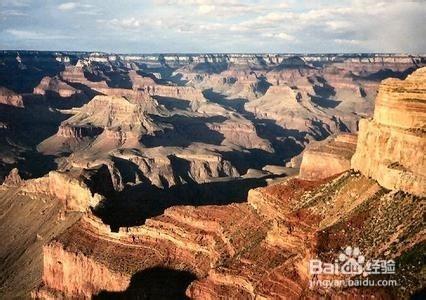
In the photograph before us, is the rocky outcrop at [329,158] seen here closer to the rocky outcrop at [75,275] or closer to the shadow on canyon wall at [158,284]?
the shadow on canyon wall at [158,284]

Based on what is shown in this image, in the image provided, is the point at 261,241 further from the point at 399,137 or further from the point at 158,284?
the point at 399,137

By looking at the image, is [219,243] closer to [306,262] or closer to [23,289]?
[306,262]

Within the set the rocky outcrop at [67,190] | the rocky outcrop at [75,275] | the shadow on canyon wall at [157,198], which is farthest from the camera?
the rocky outcrop at [67,190]

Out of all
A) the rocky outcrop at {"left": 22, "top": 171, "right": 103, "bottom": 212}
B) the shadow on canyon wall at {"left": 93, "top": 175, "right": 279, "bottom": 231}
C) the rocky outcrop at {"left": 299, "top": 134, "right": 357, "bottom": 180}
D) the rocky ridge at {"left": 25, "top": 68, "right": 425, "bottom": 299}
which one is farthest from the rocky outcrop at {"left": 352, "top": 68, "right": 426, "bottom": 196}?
the rocky outcrop at {"left": 22, "top": 171, "right": 103, "bottom": 212}

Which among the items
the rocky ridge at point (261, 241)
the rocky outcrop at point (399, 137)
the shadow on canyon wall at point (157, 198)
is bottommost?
the shadow on canyon wall at point (157, 198)

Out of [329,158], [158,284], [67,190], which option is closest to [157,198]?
[67,190]

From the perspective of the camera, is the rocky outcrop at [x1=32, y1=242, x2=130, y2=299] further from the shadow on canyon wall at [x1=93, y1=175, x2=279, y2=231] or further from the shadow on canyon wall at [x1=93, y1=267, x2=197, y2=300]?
the shadow on canyon wall at [x1=93, y1=175, x2=279, y2=231]

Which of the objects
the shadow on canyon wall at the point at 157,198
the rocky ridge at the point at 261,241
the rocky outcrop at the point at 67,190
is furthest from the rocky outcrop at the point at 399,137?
the rocky outcrop at the point at 67,190

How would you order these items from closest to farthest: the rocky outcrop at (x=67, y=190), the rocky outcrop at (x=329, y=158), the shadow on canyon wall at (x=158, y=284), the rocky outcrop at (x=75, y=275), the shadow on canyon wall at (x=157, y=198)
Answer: the shadow on canyon wall at (x=158, y=284), the rocky outcrop at (x=75, y=275), the shadow on canyon wall at (x=157, y=198), the rocky outcrop at (x=329, y=158), the rocky outcrop at (x=67, y=190)
